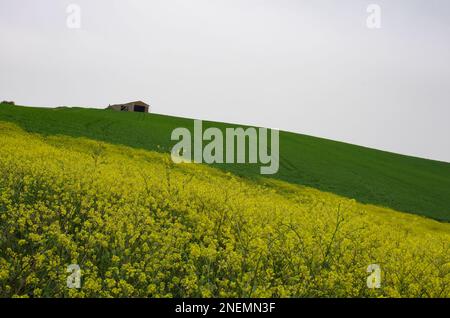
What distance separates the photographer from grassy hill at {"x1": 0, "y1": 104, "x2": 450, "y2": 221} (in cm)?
3181

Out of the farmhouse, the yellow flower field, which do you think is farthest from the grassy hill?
the farmhouse

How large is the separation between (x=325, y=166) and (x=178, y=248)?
33830mm

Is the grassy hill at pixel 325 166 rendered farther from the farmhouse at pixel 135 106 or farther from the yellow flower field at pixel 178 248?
the farmhouse at pixel 135 106

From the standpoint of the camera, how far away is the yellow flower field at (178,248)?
6.86 metres

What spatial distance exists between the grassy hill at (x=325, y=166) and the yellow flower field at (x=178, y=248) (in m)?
16.2

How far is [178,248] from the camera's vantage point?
335 inches

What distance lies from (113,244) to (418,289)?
534cm

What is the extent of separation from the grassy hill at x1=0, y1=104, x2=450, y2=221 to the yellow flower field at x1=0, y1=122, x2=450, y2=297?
16.2 metres

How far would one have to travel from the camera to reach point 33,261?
7426 millimetres

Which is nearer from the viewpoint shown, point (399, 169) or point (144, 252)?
point (144, 252)

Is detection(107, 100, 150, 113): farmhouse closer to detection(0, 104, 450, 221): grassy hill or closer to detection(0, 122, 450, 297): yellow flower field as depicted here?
detection(0, 104, 450, 221): grassy hill

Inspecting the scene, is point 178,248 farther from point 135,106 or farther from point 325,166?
point 135,106
